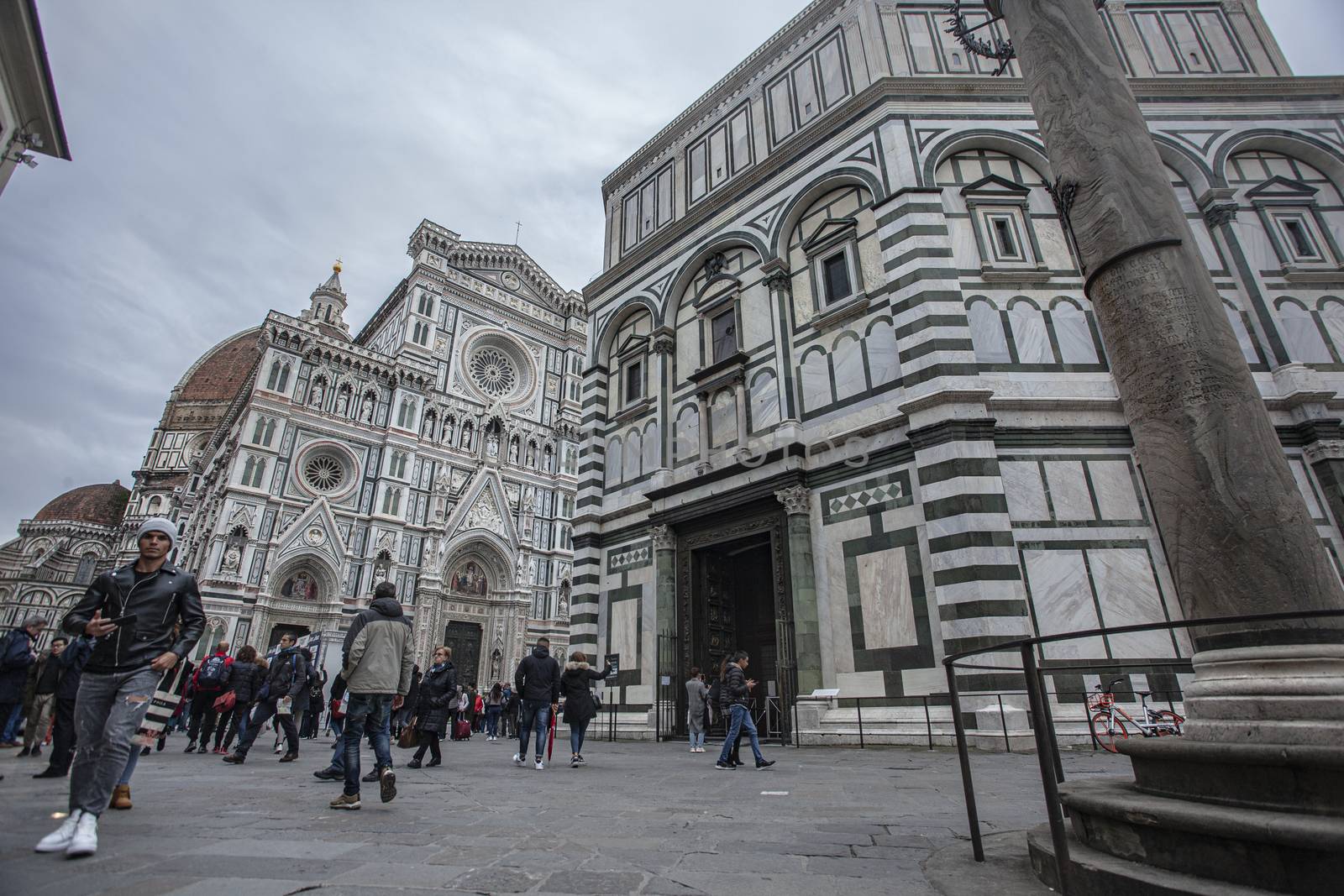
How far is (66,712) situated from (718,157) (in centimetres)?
1562

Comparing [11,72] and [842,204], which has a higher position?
[842,204]

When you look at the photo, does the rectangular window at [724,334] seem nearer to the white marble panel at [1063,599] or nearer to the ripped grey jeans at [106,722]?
the white marble panel at [1063,599]

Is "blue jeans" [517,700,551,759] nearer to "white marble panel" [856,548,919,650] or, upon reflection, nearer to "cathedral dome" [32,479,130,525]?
"white marble panel" [856,548,919,650]

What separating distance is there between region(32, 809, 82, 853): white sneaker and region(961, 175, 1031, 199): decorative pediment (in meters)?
13.4

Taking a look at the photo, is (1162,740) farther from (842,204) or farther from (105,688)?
(842,204)

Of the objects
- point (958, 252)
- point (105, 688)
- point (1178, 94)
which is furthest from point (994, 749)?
point (1178, 94)

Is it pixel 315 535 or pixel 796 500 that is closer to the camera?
pixel 796 500

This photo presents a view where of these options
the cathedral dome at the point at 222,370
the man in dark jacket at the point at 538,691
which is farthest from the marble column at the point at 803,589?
the cathedral dome at the point at 222,370

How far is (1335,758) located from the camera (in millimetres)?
2096

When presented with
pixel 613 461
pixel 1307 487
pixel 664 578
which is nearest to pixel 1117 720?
pixel 1307 487

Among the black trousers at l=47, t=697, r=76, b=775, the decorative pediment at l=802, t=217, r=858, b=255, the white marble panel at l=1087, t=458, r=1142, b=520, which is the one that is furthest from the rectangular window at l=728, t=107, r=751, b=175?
the black trousers at l=47, t=697, r=76, b=775

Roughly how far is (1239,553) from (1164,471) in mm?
499

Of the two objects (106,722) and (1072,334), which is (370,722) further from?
(1072,334)

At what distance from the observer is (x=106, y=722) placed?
3402 millimetres
